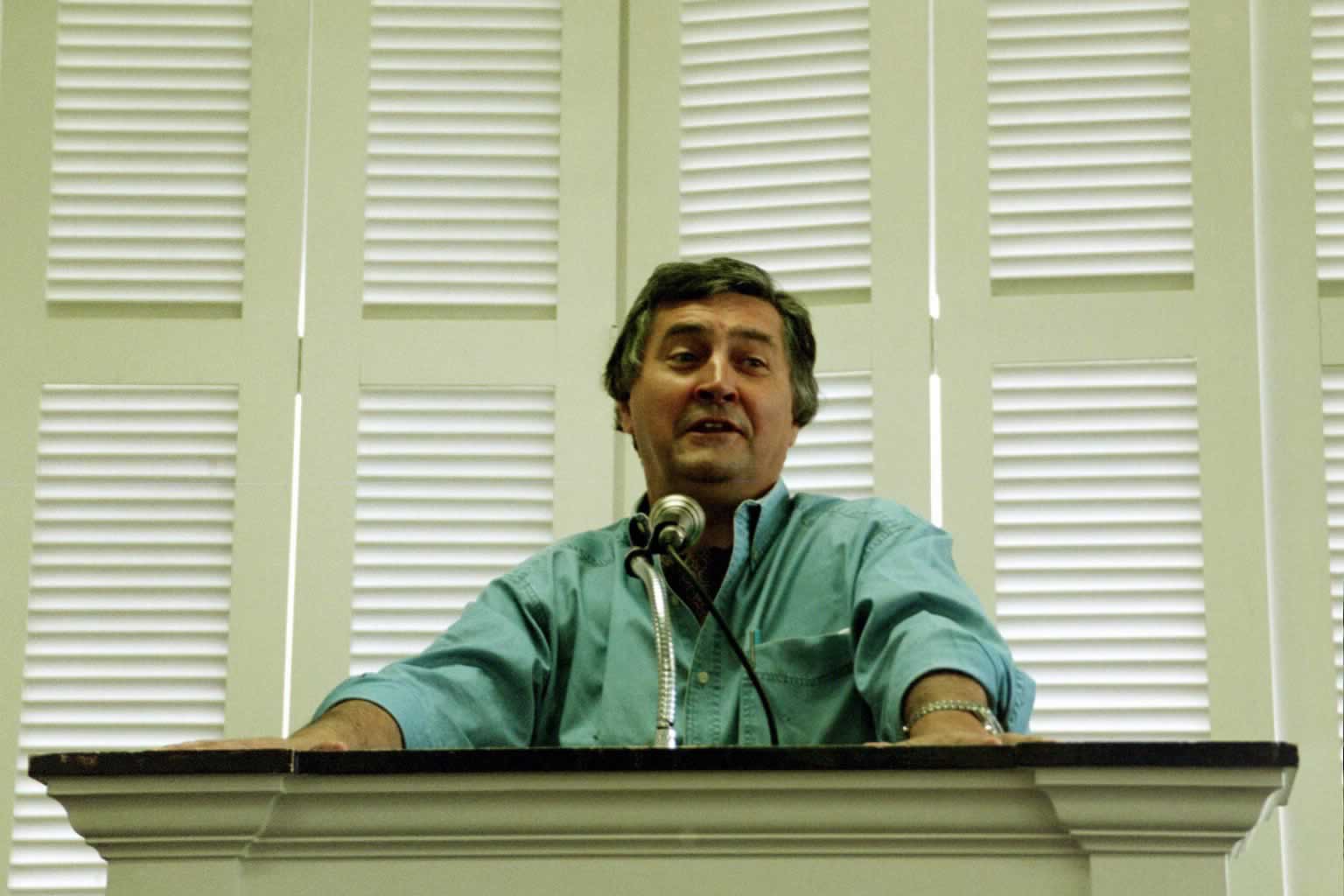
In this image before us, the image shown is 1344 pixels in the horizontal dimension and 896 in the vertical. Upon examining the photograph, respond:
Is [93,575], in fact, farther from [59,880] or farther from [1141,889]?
[1141,889]

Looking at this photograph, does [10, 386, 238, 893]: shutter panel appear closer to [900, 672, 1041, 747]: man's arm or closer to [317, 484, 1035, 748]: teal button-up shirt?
[317, 484, 1035, 748]: teal button-up shirt

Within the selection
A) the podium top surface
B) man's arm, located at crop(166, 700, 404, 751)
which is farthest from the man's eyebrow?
the podium top surface

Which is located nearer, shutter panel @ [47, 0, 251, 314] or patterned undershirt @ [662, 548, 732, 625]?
patterned undershirt @ [662, 548, 732, 625]

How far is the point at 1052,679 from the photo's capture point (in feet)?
9.87

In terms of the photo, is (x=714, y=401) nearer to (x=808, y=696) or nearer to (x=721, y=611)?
(x=721, y=611)

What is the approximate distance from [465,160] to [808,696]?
1.36 metres

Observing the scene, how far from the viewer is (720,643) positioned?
2379mm

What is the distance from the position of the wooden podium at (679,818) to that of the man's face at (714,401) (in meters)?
0.95

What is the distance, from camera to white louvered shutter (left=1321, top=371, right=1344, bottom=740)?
9.60ft

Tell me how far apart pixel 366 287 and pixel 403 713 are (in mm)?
1192

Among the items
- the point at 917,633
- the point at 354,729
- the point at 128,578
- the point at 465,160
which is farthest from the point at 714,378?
the point at 128,578

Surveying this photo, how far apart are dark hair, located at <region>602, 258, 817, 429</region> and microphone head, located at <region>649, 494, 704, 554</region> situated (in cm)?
60

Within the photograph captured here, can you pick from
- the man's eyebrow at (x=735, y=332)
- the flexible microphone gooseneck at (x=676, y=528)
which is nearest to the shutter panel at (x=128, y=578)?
the man's eyebrow at (x=735, y=332)

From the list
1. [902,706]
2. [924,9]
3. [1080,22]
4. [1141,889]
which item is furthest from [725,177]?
A: [1141,889]
